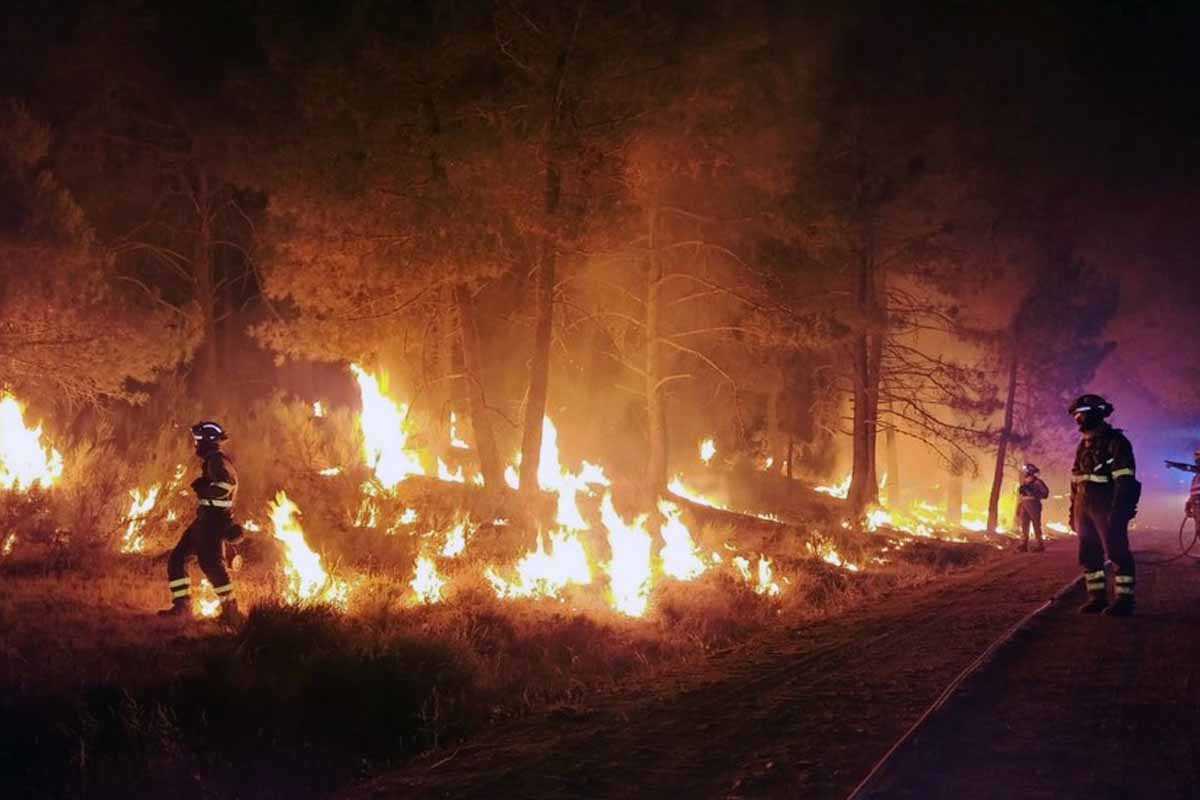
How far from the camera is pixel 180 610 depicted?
10109 millimetres

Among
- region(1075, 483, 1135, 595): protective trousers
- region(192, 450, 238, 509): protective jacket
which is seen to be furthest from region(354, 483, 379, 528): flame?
region(1075, 483, 1135, 595): protective trousers

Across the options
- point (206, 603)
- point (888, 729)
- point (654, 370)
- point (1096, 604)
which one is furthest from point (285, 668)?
point (654, 370)

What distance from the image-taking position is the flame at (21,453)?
13.7 metres

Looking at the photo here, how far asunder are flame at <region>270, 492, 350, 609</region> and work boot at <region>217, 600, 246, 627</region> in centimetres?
58

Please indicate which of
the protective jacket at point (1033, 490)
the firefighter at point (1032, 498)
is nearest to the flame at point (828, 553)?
the firefighter at point (1032, 498)

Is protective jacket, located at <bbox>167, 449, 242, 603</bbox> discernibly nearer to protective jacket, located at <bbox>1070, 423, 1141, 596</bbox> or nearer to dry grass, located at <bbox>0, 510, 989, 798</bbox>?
dry grass, located at <bbox>0, 510, 989, 798</bbox>

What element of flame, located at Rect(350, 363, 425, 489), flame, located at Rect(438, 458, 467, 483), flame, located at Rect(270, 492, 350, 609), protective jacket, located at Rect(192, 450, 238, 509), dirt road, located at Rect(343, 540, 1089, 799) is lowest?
dirt road, located at Rect(343, 540, 1089, 799)

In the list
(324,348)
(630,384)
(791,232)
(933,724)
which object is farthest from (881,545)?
(933,724)

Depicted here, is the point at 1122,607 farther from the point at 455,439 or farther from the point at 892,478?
the point at 892,478

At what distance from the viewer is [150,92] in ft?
68.7

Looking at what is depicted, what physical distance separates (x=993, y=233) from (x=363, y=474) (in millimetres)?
20610

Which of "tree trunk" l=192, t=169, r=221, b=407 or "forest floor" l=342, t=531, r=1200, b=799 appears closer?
"forest floor" l=342, t=531, r=1200, b=799

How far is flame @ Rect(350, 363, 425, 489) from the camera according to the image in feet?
56.1

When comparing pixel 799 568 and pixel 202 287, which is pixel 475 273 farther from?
pixel 202 287
